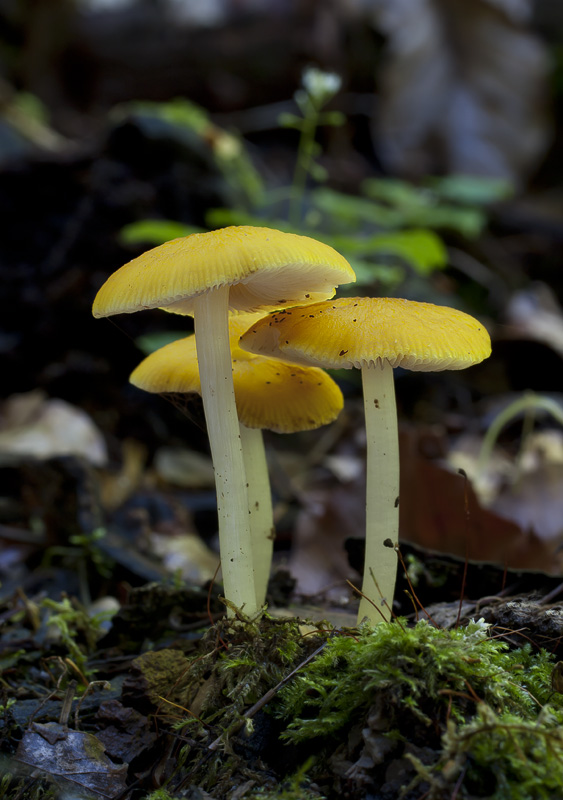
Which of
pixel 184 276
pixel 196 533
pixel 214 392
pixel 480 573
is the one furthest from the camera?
pixel 196 533

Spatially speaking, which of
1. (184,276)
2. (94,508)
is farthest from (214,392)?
(94,508)

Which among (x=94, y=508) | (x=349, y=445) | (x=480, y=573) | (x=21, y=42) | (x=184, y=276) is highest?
(x=21, y=42)

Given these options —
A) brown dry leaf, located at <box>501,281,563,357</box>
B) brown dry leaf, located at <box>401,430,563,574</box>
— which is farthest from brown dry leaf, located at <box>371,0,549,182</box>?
brown dry leaf, located at <box>401,430,563,574</box>

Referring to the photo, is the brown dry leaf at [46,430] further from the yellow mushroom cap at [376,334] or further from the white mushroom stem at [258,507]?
the yellow mushroom cap at [376,334]

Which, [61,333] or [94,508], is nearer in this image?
[94,508]

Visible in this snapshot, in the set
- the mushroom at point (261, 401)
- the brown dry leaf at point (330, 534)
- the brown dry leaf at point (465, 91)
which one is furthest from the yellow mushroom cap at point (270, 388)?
the brown dry leaf at point (465, 91)

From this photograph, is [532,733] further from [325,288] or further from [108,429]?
[108,429]

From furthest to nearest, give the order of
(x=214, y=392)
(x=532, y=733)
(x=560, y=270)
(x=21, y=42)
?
1. (x=21, y=42)
2. (x=560, y=270)
3. (x=214, y=392)
4. (x=532, y=733)
